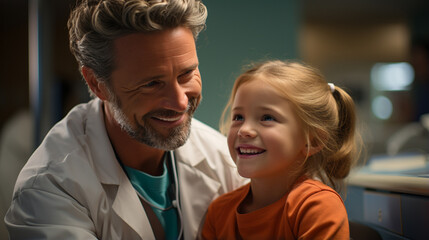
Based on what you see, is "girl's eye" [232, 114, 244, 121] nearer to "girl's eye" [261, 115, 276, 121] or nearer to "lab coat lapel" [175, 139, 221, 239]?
"girl's eye" [261, 115, 276, 121]

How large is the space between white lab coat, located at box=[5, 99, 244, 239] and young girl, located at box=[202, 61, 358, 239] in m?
0.15

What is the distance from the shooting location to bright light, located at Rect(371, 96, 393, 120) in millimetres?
5991

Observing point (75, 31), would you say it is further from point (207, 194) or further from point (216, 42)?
point (216, 42)

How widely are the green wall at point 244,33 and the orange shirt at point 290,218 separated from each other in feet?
4.00

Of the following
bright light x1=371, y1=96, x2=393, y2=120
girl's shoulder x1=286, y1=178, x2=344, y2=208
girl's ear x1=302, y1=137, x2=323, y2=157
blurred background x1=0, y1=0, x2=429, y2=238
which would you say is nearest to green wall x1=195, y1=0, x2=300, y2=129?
blurred background x1=0, y1=0, x2=429, y2=238

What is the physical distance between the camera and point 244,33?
2598 millimetres

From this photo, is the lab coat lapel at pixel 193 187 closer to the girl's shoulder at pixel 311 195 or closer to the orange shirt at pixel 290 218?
the orange shirt at pixel 290 218

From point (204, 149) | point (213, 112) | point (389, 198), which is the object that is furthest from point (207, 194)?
point (213, 112)

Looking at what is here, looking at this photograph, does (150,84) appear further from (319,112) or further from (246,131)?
(319,112)

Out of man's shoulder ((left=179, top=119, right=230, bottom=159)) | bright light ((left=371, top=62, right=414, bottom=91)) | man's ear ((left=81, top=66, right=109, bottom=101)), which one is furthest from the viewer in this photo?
bright light ((left=371, top=62, right=414, bottom=91))

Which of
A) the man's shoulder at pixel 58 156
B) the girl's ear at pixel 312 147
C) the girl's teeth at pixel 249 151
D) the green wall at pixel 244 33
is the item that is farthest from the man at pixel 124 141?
the green wall at pixel 244 33

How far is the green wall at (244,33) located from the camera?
250 cm

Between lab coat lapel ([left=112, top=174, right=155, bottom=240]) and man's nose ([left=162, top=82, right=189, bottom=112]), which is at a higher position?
man's nose ([left=162, top=82, right=189, bottom=112])

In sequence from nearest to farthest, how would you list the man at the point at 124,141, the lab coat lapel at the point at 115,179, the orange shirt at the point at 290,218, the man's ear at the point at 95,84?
the orange shirt at the point at 290,218
the man at the point at 124,141
the lab coat lapel at the point at 115,179
the man's ear at the point at 95,84
